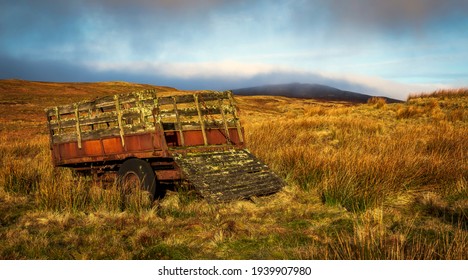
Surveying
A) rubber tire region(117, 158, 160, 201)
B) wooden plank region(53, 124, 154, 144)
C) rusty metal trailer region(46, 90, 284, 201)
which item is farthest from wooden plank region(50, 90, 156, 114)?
rubber tire region(117, 158, 160, 201)

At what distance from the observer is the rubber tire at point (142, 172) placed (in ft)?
22.7

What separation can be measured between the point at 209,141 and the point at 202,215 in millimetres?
2218

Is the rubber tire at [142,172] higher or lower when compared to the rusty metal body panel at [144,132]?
lower

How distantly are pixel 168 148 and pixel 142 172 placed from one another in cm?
67

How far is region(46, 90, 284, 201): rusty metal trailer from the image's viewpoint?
6817mm

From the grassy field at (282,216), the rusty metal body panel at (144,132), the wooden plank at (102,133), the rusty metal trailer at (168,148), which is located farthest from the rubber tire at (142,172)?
the wooden plank at (102,133)

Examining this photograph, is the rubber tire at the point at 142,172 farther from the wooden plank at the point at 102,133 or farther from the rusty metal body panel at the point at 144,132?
the wooden plank at the point at 102,133

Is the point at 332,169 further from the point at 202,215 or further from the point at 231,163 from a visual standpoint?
the point at 202,215

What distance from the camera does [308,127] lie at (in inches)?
639

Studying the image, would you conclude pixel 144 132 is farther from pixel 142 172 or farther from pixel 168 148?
pixel 142 172

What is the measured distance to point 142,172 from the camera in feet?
23.3

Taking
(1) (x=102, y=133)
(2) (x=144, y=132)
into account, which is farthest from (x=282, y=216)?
(1) (x=102, y=133)
